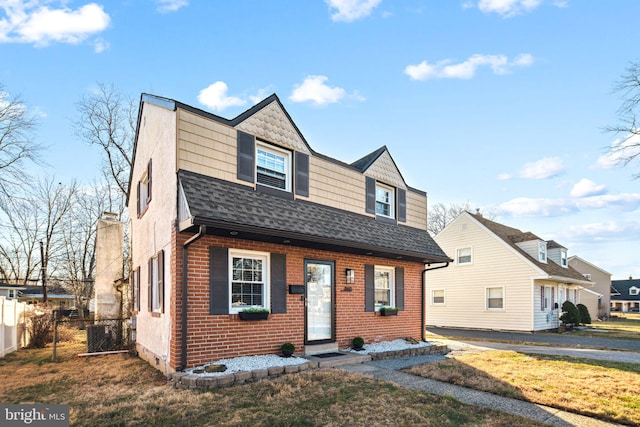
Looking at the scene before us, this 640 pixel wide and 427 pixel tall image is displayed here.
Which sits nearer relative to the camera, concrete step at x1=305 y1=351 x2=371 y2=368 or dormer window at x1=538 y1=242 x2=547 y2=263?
concrete step at x1=305 y1=351 x2=371 y2=368

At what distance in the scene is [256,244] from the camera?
8.53 metres

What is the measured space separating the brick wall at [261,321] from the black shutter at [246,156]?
60.9 inches

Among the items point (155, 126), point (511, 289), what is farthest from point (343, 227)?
point (511, 289)

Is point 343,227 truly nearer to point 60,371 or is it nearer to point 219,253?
point 219,253

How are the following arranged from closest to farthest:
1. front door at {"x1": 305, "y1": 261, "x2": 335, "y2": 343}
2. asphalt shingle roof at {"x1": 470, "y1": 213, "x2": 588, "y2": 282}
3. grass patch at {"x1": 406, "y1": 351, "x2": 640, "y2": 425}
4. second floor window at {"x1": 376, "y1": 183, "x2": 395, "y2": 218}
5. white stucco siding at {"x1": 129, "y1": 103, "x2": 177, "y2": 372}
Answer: grass patch at {"x1": 406, "y1": 351, "x2": 640, "y2": 425}
white stucco siding at {"x1": 129, "y1": 103, "x2": 177, "y2": 372}
front door at {"x1": 305, "y1": 261, "x2": 335, "y2": 343}
second floor window at {"x1": 376, "y1": 183, "x2": 395, "y2": 218}
asphalt shingle roof at {"x1": 470, "y1": 213, "x2": 588, "y2": 282}

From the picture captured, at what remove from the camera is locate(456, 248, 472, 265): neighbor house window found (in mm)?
21727

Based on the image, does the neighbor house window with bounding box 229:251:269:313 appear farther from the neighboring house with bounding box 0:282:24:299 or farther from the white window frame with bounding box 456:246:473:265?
the neighboring house with bounding box 0:282:24:299

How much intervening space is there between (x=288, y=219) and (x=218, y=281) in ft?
6.84

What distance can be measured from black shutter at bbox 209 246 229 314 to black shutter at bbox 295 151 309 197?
9.37ft

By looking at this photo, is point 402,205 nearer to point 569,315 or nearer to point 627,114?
point 627,114

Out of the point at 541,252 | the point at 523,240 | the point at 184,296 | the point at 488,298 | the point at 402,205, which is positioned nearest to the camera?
the point at 184,296

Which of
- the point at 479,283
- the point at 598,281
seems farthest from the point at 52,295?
the point at 598,281

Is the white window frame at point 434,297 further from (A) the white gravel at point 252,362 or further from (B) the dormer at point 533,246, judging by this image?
(A) the white gravel at point 252,362

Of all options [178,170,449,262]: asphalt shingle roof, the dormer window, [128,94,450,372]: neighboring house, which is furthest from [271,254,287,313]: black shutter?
the dormer window
